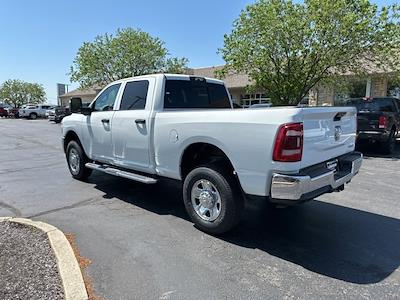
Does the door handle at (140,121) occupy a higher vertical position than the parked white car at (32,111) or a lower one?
higher

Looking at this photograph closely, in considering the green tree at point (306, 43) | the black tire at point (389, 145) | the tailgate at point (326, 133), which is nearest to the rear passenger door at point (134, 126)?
the tailgate at point (326, 133)

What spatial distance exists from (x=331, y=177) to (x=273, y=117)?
111 cm

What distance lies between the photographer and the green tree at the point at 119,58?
25875mm

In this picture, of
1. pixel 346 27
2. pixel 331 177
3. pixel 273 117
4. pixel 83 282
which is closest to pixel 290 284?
pixel 331 177

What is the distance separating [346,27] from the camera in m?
11.7

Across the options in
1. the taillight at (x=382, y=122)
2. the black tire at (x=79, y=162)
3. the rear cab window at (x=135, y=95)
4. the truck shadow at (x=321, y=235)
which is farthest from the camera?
the taillight at (x=382, y=122)

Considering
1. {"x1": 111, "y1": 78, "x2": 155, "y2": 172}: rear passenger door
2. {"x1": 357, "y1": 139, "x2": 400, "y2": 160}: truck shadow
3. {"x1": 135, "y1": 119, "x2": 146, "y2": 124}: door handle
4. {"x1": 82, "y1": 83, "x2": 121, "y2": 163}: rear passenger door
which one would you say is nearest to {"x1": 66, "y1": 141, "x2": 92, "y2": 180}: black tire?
{"x1": 82, "y1": 83, "x2": 121, "y2": 163}: rear passenger door

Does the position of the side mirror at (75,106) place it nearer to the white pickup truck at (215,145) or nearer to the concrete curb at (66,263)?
the white pickup truck at (215,145)

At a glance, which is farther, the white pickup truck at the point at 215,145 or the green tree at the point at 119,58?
the green tree at the point at 119,58

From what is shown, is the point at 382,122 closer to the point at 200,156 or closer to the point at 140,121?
the point at 200,156

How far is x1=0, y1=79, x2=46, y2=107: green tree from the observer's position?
62.4 meters

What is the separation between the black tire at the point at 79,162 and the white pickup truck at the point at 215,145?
1.95ft

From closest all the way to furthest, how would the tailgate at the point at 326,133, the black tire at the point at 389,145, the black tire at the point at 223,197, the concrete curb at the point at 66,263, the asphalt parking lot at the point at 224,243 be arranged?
the concrete curb at the point at 66,263, the asphalt parking lot at the point at 224,243, the tailgate at the point at 326,133, the black tire at the point at 223,197, the black tire at the point at 389,145

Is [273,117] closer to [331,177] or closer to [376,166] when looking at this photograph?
[331,177]
